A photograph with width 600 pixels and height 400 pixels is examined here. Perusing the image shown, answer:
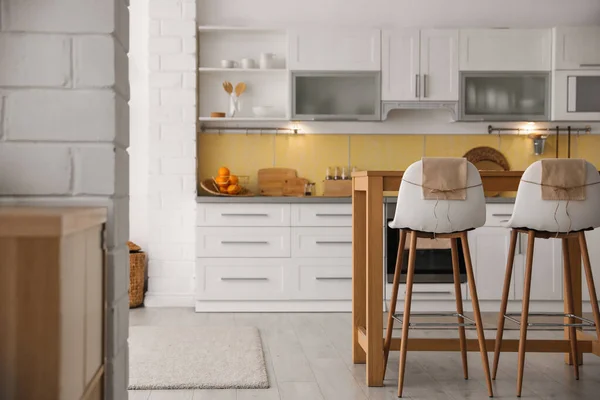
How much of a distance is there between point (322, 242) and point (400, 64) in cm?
155

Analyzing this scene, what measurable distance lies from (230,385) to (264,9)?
11.5 ft

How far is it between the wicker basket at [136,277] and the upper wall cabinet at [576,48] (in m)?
3.64

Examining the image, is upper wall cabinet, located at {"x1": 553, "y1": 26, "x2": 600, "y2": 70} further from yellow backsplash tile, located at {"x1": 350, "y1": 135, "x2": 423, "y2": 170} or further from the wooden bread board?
the wooden bread board

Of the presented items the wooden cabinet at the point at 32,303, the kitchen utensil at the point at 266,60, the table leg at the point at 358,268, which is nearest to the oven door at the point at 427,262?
the table leg at the point at 358,268

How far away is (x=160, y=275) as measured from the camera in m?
5.28

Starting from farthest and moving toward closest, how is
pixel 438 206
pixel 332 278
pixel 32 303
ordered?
1. pixel 332 278
2. pixel 438 206
3. pixel 32 303

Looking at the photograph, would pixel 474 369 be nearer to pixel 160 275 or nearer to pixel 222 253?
pixel 222 253

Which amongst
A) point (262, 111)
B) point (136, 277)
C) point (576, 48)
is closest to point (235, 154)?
point (262, 111)

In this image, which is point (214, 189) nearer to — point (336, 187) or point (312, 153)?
point (312, 153)

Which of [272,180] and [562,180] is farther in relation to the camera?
[272,180]

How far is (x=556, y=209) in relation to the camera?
2.94 meters

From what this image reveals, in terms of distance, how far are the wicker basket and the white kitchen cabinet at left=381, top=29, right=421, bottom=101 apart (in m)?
2.31

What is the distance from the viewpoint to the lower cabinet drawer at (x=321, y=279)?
5.02 metres

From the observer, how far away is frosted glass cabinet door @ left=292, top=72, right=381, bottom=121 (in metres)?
5.23
